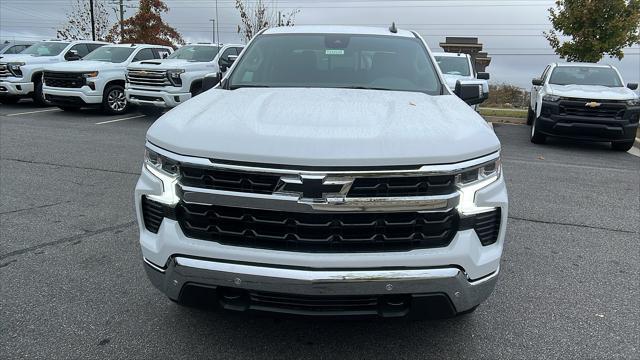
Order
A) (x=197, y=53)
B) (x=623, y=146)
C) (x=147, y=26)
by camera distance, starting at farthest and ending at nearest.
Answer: (x=147, y=26) < (x=197, y=53) < (x=623, y=146)

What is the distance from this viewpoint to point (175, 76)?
40.4 ft

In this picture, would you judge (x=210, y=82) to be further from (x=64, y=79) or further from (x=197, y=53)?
(x=64, y=79)

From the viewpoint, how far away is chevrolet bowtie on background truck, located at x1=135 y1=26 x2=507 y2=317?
7.74 feet

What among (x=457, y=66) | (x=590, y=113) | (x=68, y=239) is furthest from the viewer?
(x=457, y=66)

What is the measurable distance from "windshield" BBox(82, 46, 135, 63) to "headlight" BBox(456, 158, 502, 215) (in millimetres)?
13687

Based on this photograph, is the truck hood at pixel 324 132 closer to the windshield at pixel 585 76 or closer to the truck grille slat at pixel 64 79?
the windshield at pixel 585 76

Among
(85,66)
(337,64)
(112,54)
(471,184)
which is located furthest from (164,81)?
(471,184)

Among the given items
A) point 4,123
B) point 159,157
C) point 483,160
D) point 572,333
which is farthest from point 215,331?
point 4,123

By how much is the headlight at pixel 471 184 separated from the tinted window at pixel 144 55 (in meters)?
13.7

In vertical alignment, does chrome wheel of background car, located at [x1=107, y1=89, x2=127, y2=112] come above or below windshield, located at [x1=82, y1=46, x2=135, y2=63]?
below

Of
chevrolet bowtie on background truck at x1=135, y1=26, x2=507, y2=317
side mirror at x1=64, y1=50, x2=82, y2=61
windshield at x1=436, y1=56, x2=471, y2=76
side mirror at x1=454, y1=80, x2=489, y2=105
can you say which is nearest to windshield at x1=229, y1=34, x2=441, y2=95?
side mirror at x1=454, y1=80, x2=489, y2=105

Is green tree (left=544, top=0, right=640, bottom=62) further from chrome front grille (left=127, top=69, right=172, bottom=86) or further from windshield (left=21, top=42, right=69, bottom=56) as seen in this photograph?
windshield (left=21, top=42, right=69, bottom=56)

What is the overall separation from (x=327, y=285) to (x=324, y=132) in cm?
74

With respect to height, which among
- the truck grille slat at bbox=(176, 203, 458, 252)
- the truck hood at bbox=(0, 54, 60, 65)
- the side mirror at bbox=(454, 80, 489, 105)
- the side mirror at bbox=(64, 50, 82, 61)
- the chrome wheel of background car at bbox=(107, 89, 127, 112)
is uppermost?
the side mirror at bbox=(454, 80, 489, 105)
